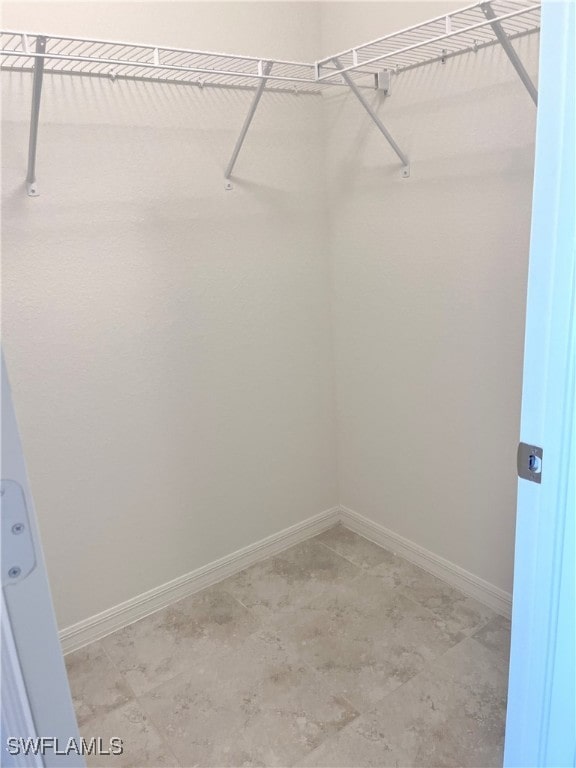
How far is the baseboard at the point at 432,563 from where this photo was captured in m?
Answer: 2.05

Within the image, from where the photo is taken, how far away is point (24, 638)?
637 mm

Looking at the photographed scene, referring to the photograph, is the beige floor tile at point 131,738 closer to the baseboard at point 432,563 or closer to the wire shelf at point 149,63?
the baseboard at point 432,563

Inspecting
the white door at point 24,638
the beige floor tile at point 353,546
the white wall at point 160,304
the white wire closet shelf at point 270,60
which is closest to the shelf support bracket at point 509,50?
the white wire closet shelf at point 270,60

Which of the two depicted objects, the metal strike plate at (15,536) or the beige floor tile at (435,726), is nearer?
the metal strike plate at (15,536)

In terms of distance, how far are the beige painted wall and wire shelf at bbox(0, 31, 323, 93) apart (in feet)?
0.15

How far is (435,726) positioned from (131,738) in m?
0.83

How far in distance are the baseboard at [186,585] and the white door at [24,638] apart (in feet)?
4.72

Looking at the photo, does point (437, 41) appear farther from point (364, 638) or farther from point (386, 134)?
point (364, 638)

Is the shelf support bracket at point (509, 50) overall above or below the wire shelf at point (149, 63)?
below

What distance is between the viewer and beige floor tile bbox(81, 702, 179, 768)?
158cm

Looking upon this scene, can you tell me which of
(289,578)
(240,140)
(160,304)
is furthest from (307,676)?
(240,140)

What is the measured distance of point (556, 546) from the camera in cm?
103

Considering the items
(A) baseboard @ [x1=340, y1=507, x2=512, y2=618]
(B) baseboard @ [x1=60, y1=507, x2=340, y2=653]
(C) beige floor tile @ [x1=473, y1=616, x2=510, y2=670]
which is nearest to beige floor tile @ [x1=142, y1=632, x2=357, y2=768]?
(B) baseboard @ [x1=60, y1=507, x2=340, y2=653]

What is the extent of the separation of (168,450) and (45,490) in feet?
1.39
